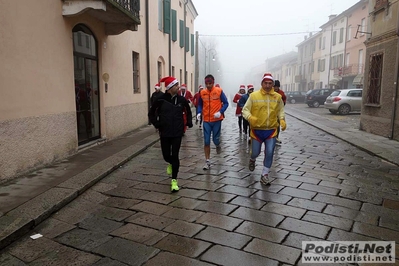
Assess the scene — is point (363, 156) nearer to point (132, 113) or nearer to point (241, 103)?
point (241, 103)

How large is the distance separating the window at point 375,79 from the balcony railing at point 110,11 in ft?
26.2

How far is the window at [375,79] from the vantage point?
35.0 ft

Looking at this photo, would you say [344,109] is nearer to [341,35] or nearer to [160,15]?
[160,15]

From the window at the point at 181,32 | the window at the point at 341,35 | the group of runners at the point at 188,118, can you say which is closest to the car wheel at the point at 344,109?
the window at the point at 181,32

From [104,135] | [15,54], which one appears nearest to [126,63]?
[104,135]

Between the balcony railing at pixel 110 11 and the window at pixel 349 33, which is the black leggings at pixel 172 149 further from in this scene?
the window at pixel 349 33

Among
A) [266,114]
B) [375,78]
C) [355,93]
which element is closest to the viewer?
[266,114]

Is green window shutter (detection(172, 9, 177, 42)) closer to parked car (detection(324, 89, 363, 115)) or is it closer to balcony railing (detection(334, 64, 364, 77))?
parked car (detection(324, 89, 363, 115))

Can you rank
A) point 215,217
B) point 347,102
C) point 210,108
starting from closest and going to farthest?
point 215,217 < point 210,108 < point 347,102

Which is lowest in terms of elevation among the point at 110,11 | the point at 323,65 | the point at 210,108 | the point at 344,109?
the point at 344,109

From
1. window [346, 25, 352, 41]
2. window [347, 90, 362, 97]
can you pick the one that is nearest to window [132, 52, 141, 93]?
window [347, 90, 362, 97]

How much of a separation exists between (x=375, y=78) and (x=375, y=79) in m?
0.03

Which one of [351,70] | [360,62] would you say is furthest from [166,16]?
[351,70]

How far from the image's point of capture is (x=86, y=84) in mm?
8219
